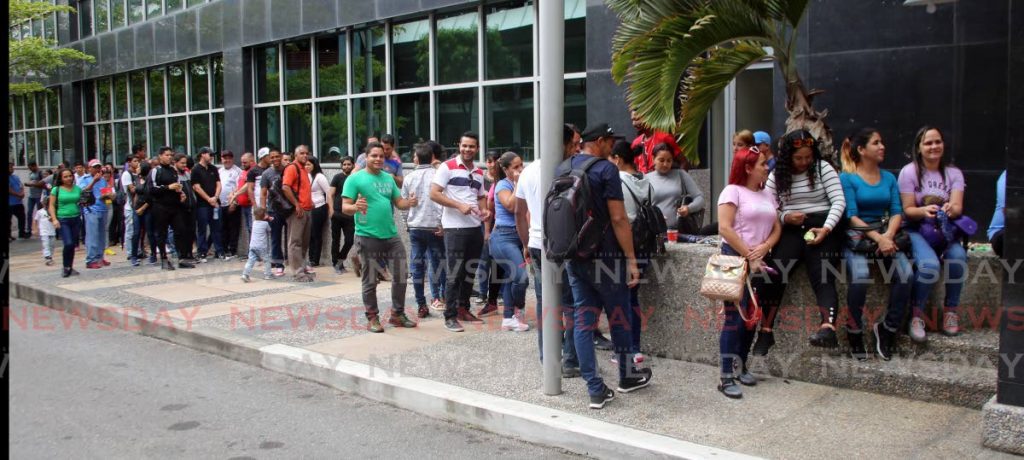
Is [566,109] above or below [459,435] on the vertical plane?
above

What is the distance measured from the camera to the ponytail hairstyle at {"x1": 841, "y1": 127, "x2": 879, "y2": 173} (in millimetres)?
6363

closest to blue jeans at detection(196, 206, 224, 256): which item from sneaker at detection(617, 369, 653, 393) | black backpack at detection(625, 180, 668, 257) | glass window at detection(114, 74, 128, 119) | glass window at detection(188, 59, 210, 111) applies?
glass window at detection(188, 59, 210, 111)

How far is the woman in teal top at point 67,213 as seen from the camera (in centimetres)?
1366

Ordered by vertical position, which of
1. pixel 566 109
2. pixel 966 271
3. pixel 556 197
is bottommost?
pixel 966 271

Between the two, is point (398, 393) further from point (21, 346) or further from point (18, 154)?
point (18, 154)

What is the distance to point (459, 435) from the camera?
5.98m

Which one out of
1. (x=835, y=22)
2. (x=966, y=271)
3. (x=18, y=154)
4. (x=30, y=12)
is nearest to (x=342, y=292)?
(x=835, y=22)

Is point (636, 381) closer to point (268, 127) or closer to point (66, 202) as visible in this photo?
point (66, 202)

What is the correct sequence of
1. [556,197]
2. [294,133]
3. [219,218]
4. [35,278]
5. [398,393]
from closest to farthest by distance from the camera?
[556,197], [398,393], [35,278], [219,218], [294,133]

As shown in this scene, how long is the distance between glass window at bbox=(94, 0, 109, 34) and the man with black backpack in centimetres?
2086

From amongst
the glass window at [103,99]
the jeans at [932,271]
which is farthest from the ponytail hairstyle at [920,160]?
the glass window at [103,99]

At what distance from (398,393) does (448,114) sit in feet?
26.5

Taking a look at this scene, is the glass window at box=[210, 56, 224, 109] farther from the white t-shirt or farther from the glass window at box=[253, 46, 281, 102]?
the white t-shirt

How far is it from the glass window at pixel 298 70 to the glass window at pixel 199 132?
3.53m
